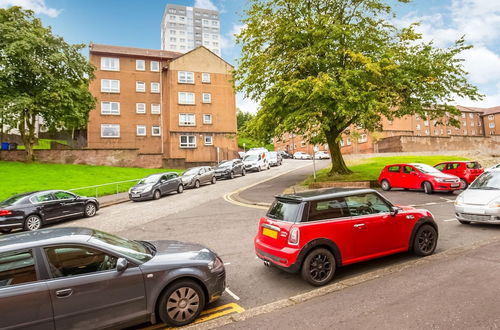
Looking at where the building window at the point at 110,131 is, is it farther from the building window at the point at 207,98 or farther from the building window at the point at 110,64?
the building window at the point at 207,98

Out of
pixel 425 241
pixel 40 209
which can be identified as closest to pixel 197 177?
pixel 40 209

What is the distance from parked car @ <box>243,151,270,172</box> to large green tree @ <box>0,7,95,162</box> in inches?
666

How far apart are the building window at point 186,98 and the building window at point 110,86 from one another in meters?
7.79

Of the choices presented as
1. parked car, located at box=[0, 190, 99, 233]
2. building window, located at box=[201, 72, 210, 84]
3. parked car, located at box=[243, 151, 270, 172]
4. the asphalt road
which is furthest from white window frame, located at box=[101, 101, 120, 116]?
parked car, located at box=[0, 190, 99, 233]

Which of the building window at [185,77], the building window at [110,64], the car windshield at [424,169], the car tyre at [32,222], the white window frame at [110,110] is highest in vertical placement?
the building window at [110,64]

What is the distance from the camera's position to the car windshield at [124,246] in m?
4.28

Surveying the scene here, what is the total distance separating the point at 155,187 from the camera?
18750 mm

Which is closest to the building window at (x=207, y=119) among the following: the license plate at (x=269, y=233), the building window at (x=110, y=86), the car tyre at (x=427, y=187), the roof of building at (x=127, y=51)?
the roof of building at (x=127, y=51)

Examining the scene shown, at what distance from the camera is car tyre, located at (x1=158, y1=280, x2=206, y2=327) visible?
13.8 feet

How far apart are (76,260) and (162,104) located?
127 ft

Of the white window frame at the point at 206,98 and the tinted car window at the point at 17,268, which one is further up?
the white window frame at the point at 206,98

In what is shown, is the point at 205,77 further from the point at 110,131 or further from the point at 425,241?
the point at 425,241

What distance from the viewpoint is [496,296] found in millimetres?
4438

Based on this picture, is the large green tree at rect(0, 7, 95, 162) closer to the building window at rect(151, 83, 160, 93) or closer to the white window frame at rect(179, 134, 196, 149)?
the building window at rect(151, 83, 160, 93)
